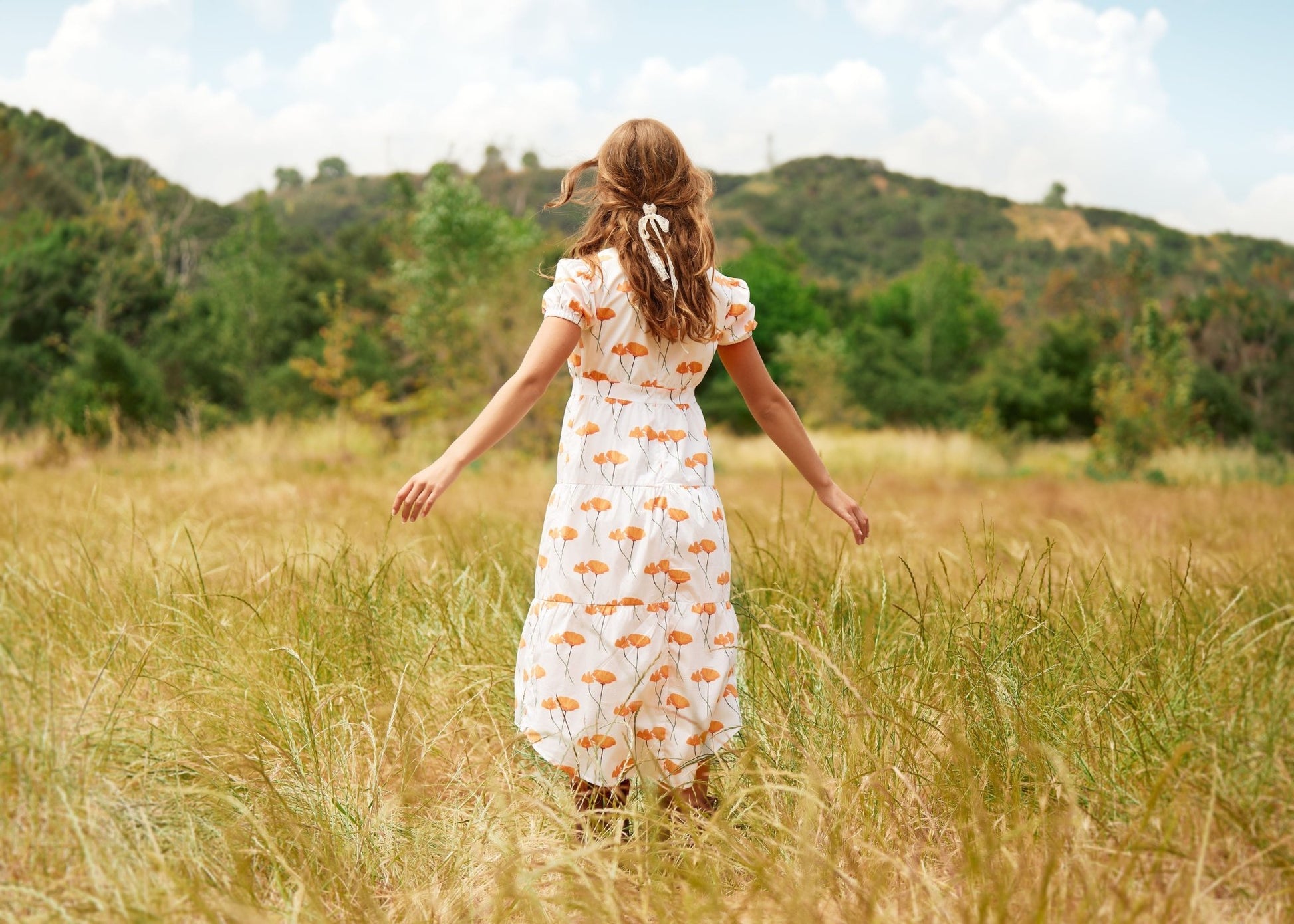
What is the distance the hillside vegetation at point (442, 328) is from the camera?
16.0 metres

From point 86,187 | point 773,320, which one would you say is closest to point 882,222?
point 773,320

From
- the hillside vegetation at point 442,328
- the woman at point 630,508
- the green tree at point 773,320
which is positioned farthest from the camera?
the green tree at point 773,320

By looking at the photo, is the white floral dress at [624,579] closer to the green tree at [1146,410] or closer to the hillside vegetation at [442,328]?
the hillside vegetation at [442,328]

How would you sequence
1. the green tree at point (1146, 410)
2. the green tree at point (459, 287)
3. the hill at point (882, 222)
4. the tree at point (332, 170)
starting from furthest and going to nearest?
the tree at point (332, 170) → the hill at point (882, 222) → the green tree at point (459, 287) → the green tree at point (1146, 410)

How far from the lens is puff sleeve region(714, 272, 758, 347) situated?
7.85 feet

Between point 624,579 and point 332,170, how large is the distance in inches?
3566

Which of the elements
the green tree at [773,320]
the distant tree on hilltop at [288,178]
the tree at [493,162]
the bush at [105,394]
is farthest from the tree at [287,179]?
the bush at [105,394]

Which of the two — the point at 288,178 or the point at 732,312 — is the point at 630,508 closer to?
the point at 732,312

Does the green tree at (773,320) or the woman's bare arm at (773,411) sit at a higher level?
the green tree at (773,320)

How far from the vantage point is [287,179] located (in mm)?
84875

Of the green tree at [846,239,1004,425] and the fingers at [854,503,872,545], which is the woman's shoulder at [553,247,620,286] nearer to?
the fingers at [854,503,872,545]

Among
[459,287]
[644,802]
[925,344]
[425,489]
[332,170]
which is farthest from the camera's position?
[332,170]

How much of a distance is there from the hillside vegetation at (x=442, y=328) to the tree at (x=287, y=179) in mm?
44998

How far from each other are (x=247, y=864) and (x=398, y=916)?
30cm
